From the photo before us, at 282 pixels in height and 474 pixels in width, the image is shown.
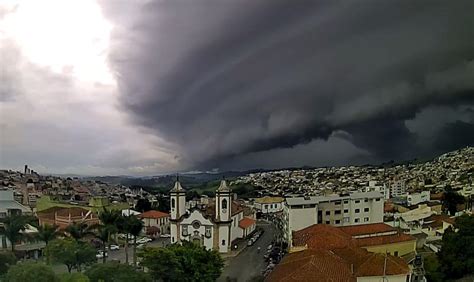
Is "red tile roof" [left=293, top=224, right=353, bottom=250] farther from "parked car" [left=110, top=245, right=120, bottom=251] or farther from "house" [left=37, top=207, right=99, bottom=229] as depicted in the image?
"house" [left=37, top=207, right=99, bottom=229]

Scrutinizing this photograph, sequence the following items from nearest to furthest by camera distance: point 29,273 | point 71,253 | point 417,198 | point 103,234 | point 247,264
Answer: point 29,273 < point 71,253 < point 103,234 < point 247,264 < point 417,198

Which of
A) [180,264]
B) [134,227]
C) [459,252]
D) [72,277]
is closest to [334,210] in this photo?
[459,252]

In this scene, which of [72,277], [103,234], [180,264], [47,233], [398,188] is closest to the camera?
[72,277]

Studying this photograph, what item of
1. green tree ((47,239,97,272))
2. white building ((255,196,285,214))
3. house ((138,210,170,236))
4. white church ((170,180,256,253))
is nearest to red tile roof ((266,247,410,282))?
green tree ((47,239,97,272))

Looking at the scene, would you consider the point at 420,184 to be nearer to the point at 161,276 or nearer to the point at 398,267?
the point at 398,267

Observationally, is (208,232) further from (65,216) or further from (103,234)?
(65,216)

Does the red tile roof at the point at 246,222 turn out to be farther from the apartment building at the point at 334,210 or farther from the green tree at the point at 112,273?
the green tree at the point at 112,273
